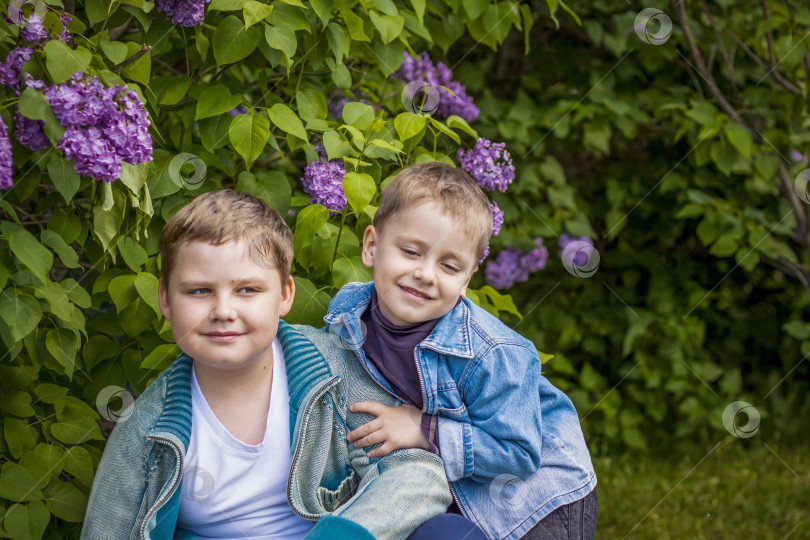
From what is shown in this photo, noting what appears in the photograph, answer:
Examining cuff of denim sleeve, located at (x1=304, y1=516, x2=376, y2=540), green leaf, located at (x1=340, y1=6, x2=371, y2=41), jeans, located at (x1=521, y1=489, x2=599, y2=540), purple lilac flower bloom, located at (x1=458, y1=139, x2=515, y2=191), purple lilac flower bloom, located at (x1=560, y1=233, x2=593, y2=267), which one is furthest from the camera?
purple lilac flower bloom, located at (x1=560, y1=233, x2=593, y2=267)

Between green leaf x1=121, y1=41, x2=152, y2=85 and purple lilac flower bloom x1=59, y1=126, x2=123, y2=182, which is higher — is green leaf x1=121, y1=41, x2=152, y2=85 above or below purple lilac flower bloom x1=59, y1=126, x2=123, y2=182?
Result: above

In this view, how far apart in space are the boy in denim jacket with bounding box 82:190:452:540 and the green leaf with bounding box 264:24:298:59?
1.37ft

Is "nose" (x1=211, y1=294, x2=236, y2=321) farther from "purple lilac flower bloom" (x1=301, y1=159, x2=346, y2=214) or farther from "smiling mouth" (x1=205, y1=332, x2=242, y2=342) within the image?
"purple lilac flower bloom" (x1=301, y1=159, x2=346, y2=214)

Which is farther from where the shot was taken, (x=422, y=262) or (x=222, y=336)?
(x=422, y=262)

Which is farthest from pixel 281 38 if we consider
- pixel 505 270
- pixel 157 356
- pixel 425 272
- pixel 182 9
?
pixel 505 270

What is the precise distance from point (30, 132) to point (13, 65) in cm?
14

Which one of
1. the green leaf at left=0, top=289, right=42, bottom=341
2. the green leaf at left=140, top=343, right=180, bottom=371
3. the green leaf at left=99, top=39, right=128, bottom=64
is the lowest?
the green leaf at left=0, top=289, right=42, bottom=341

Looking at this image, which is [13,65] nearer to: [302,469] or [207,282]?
[207,282]

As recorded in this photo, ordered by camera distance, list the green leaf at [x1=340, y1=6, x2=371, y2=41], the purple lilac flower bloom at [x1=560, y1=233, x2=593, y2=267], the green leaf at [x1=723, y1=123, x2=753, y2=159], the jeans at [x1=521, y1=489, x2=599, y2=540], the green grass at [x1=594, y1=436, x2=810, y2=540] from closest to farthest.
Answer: the jeans at [x1=521, y1=489, x2=599, y2=540], the green leaf at [x1=340, y1=6, x2=371, y2=41], the green grass at [x1=594, y1=436, x2=810, y2=540], the green leaf at [x1=723, y1=123, x2=753, y2=159], the purple lilac flower bloom at [x1=560, y1=233, x2=593, y2=267]

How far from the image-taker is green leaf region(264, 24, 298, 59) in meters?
1.94

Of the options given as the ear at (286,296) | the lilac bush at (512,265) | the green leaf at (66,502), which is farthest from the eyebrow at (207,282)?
the lilac bush at (512,265)

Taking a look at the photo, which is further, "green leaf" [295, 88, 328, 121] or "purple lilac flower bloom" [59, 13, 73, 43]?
"green leaf" [295, 88, 328, 121]

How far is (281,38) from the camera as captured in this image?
77.3 inches

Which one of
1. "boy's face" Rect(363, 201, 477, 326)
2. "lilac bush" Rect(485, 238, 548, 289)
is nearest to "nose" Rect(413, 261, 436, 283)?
"boy's face" Rect(363, 201, 477, 326)
